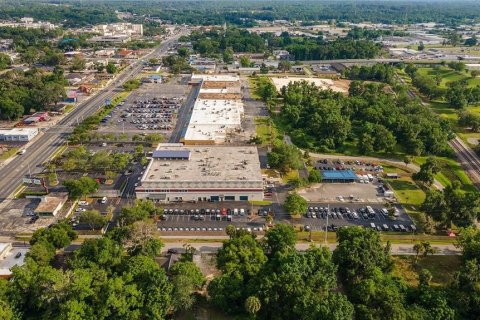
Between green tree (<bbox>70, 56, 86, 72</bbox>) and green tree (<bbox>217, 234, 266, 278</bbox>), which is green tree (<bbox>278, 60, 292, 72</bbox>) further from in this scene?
green tree (<bbox>217, 234, 266, 278</bbox>)

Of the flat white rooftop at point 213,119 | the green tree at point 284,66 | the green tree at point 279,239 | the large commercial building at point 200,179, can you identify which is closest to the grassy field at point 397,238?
the green tree at point 279,239

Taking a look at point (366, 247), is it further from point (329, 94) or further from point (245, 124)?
point (329, 94)

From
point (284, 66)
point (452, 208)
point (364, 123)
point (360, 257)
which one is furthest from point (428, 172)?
point (284, 66)

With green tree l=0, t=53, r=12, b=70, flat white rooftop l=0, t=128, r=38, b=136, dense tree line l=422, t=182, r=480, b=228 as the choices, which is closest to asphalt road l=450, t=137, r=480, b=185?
dense tree line l=422, t=182, r=480, b=228

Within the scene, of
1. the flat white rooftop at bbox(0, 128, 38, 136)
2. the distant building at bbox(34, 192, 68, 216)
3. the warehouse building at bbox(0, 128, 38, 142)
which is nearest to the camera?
the distant building at bbox(34, 192, 68, 216)

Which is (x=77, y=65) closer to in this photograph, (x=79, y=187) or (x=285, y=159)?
(x=79, y=187)
